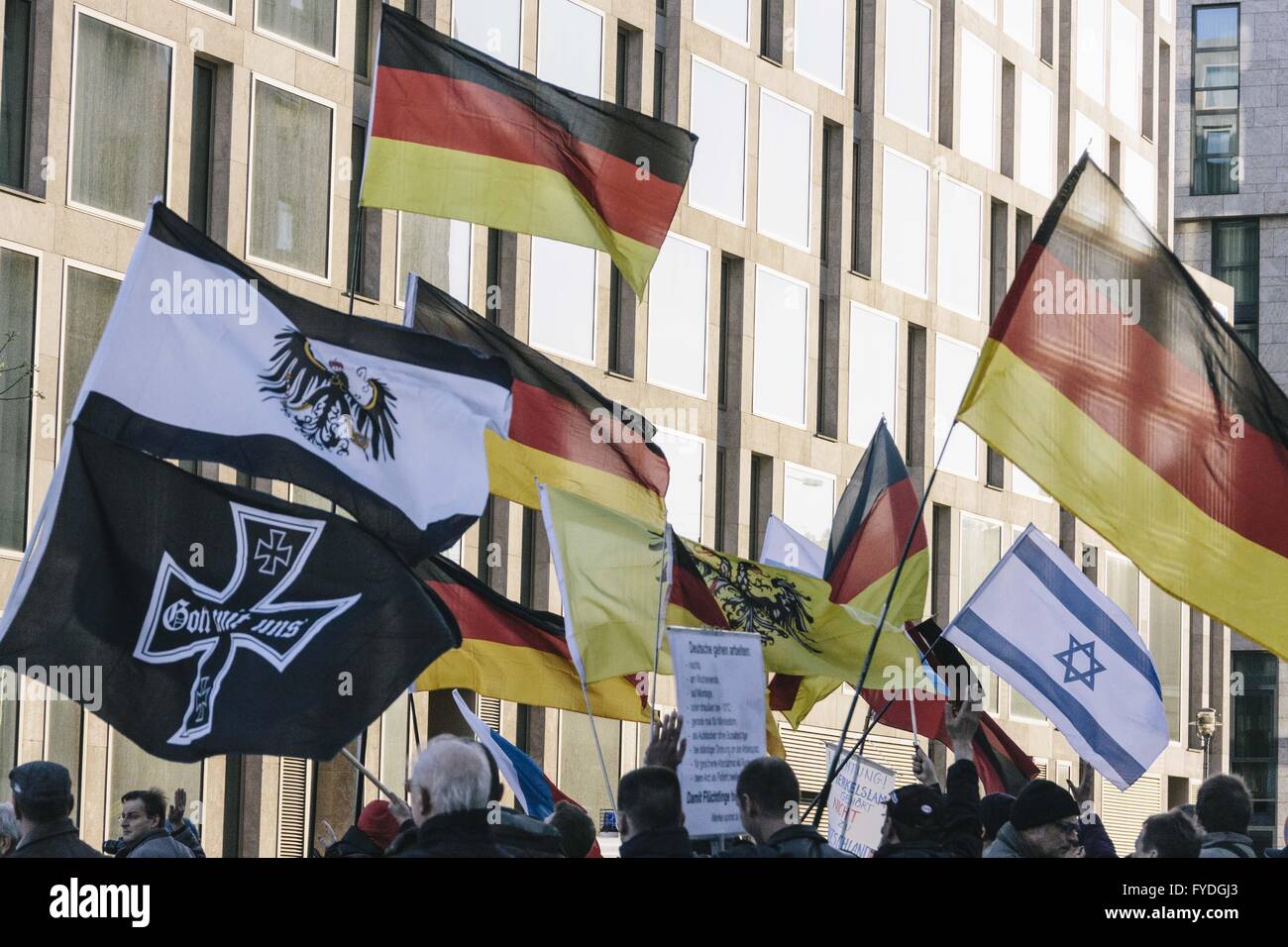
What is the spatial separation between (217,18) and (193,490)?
20.9 metres

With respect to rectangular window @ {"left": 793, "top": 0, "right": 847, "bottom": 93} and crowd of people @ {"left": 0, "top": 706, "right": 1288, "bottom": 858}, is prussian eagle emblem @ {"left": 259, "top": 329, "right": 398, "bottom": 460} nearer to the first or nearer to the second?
crowd of people @ {"left": 0, "top": 706, "right": 1288, "bottom": 858}

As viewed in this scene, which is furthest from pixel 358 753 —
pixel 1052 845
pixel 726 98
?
pixel 726 98

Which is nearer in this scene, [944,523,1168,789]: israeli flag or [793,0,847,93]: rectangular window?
[944,523,1168,789]: israeli flag

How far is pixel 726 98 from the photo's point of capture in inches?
1469

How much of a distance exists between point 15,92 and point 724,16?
1546 centimetres

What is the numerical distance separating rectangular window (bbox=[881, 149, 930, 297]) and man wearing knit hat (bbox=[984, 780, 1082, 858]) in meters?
34.3

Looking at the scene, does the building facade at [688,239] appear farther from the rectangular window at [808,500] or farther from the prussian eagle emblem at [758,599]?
the prussian eagle emblem at [758,599]

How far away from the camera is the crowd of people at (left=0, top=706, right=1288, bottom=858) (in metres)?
6.01

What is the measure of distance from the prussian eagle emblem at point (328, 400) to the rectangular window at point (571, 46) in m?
23.7

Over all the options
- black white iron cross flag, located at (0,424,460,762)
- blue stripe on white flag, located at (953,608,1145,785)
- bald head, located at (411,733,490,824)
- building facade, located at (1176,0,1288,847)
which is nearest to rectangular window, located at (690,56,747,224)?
blue stripe on white flag, located at (953,608,1145,785)

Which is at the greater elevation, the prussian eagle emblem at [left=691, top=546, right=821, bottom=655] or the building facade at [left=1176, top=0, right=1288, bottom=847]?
the building facade at [left=1176, top=0, right=1288, bottom=847]

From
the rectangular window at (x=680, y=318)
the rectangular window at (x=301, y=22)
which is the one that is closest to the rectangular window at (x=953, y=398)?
the rectangular window at (x=680, y=318)
